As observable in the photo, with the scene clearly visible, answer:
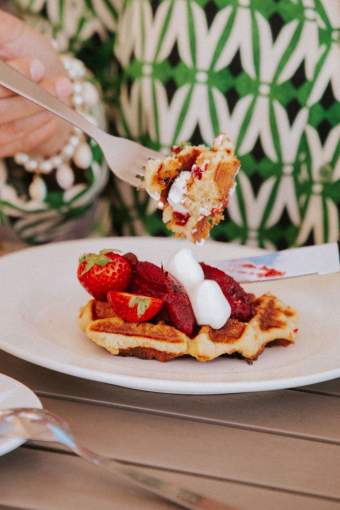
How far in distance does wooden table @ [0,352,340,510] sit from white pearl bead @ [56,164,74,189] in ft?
2.22

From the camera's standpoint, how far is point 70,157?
1600 millimetres

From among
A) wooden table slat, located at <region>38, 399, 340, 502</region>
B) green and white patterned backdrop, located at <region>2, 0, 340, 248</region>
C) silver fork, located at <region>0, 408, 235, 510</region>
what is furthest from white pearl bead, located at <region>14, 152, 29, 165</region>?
silver fork, located at <region>0, 408, 235, 510</region>

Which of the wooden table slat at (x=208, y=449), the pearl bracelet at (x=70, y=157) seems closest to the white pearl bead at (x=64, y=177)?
the pearl bracelet at (x=70, y=157)

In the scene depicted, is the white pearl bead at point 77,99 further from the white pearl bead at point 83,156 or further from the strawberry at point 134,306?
the strawberry at point 134,306

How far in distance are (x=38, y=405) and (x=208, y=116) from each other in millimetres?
899

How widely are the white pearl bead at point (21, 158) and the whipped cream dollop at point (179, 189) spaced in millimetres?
594

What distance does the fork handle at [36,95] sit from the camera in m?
1.10

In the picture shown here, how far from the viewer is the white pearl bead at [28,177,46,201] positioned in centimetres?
158

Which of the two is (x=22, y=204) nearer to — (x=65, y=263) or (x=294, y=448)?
(x=65, y=263)

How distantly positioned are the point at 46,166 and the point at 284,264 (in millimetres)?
581

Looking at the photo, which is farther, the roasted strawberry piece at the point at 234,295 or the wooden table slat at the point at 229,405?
the roasted strawberry piece at the point at 234,295

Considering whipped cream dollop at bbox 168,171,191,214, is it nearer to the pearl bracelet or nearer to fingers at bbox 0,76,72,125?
fingers at bbox 0,76,72,125

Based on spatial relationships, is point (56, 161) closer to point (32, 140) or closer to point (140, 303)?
point (32, 140)

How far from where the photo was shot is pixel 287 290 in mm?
1214
